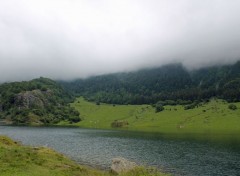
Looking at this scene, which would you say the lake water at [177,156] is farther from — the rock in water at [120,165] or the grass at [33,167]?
the grass at [33,167]

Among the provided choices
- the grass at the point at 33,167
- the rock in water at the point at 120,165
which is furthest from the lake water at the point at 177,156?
the grass at the point at 33,167

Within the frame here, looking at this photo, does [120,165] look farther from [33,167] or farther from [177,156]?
[177,156]

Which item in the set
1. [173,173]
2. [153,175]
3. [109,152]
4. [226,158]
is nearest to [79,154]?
[109,152]

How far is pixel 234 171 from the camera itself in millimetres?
95688

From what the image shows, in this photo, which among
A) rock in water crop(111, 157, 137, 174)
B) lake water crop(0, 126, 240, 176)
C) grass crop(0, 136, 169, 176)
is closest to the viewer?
grass crop(0, 136, 169, 176)

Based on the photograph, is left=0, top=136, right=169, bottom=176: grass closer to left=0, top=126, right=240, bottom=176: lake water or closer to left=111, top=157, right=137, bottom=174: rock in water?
left=111, top=157, right=137, bottom=174: rock in water

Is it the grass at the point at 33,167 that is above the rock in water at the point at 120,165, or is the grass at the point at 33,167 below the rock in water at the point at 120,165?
above

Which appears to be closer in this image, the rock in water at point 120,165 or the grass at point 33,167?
the grass at point 33,167

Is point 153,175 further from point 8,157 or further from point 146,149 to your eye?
point 146,149

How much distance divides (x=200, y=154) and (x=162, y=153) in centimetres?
1479

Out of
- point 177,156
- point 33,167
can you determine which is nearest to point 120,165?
point 33,167

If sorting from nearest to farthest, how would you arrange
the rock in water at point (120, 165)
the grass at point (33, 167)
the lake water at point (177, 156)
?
the grass at point (33, 167) → the rock in water at point (120, 165) → the lake water at point (177, 156)

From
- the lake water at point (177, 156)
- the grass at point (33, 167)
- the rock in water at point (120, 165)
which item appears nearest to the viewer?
the grass at point (33, 167)

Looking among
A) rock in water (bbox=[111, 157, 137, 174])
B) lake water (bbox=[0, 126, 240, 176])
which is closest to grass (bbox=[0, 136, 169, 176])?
rock in water (bbox=[111, 157, 137, 174])
